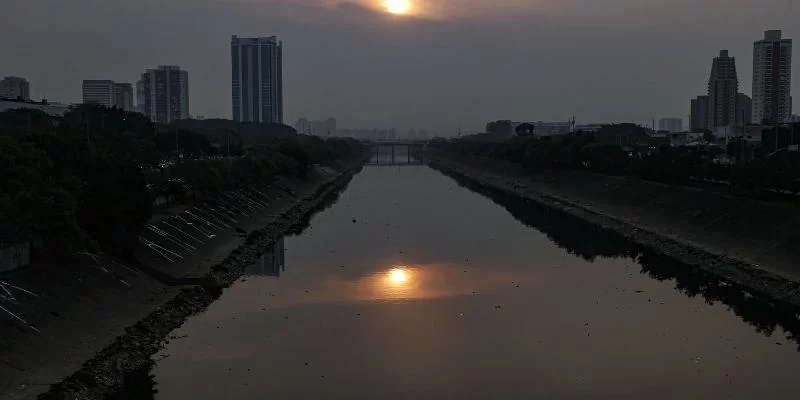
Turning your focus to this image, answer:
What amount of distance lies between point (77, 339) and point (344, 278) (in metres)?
11.7

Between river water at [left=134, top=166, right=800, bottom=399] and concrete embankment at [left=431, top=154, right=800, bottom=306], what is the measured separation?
3.48 ft

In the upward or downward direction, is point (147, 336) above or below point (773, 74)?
below

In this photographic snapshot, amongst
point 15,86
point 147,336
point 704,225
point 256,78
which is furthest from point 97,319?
point 256,78

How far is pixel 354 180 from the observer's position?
3585 inches

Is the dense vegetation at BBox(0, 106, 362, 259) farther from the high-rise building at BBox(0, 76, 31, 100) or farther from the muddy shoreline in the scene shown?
the high-rise building at BBox(0, 76, 31, 100)

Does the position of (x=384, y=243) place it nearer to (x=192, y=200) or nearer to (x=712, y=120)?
(x=192, y=200)

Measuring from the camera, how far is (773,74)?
11681 cm

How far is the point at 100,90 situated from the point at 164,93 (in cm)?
1305

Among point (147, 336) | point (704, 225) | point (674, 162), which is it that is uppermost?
point (674, 162)

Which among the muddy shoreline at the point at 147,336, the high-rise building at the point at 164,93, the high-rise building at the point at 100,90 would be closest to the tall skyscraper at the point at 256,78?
the high-rise building at the point at 164,93

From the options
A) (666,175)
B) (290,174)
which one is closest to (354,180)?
(290,174)

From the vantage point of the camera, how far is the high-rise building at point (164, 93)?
501ft

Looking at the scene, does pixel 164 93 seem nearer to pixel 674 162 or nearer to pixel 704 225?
pixel 674 162

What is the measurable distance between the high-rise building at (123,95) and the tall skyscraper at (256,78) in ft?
89.8
